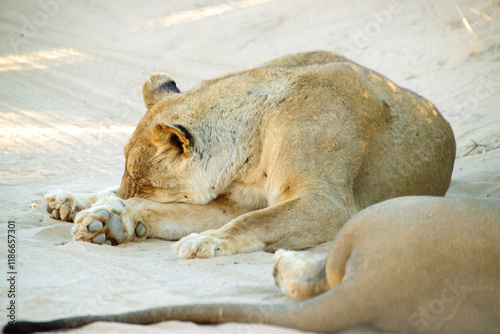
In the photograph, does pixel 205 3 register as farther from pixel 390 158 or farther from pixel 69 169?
pixel 390 158

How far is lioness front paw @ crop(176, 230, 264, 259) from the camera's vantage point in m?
3.81

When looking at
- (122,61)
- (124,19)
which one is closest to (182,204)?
(122,61)

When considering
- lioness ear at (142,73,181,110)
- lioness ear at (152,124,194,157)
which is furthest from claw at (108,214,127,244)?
lioness ear at (142,73,181,110)

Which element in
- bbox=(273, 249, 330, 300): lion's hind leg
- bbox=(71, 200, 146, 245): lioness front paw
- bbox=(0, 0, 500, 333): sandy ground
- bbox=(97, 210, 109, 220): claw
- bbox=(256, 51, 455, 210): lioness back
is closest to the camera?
bbox=(273, 249, 330, 300): lion's hind leg

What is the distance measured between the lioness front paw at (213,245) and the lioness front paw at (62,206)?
1.41 metres

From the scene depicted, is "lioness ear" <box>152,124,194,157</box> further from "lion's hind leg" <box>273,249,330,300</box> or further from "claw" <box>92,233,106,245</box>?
"lion's hind leg" <box>273,249,330,300</box>

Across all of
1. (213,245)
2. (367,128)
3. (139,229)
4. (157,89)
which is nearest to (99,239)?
(139,229)

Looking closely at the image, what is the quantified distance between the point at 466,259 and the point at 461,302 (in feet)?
0.51

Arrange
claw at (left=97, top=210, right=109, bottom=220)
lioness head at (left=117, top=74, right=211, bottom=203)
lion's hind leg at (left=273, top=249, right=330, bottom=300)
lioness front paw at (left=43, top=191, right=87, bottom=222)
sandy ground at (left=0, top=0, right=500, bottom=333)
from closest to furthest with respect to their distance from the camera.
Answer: lion's hind leg at (left=273, top=249, right=330, bottom=300), sandy ground at (left=0, top=0, right=500, bottom=333), claw at (left=97, top=210, right=109, bottom=220), lioness head at (left=117, top=74, right=211, bottom=203), lioness front paw at (left=43, top=191, right=87, bottom=222)

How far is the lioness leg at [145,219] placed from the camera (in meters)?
4.31

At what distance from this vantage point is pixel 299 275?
2.85m

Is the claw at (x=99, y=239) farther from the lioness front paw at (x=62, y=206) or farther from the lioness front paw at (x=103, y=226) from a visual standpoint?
the lioness front paw at (x=62, y=206)

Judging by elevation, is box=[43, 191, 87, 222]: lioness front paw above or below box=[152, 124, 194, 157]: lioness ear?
below

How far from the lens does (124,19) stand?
1725 cm
